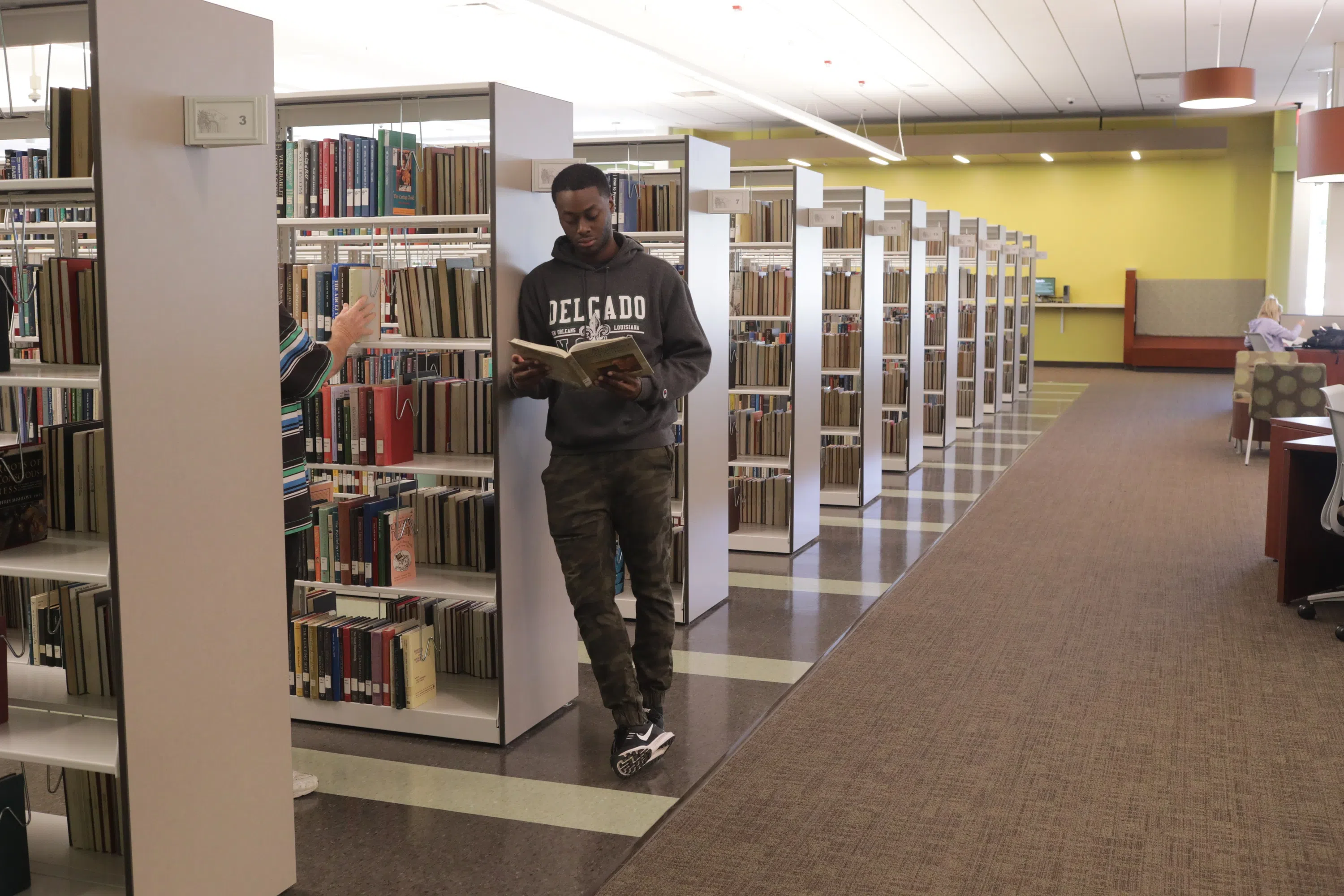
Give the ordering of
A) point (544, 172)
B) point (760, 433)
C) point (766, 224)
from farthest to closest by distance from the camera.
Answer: point (766, 224)
point (760, 433)
point (544, 172)

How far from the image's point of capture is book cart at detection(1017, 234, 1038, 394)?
53.8 feet

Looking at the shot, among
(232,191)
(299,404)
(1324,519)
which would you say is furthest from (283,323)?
(1324,519)

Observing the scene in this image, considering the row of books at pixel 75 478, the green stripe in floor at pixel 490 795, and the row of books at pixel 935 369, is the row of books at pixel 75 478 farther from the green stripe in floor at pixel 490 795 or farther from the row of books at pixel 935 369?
the row of books at pixel 935 369

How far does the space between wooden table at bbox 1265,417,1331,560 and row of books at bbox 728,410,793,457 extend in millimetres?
2688

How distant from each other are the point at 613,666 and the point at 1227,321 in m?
19.7

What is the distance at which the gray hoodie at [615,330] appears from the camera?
3.65 m

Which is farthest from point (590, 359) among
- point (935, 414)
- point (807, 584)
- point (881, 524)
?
point (935, 414)

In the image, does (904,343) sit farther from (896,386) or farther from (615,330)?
(615,330)

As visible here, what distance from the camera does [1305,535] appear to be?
5.67 meters

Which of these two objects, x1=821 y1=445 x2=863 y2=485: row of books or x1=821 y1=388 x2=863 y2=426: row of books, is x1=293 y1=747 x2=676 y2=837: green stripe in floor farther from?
x1=821 y1=445 x2=863 y2=485: row of books

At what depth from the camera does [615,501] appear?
372 centimetres

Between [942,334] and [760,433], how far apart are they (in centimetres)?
427

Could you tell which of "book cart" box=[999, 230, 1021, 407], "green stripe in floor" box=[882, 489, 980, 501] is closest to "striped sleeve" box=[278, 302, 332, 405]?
"green stripe in floor" box=[882, 489, 980, 501]

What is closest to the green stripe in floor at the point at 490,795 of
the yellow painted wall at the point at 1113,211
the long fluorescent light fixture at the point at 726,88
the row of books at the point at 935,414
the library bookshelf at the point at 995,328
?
the long fluorescent light fixture at the point at 726,88
